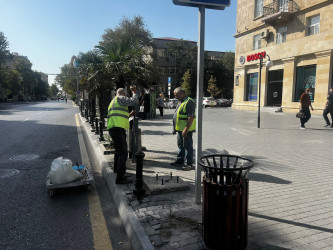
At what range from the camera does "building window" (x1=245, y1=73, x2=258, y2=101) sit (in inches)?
1096

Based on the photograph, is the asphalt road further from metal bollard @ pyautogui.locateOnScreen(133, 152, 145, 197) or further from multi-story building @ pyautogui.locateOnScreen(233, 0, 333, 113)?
multi-story building @ pyautogui.locateOnScreen(233, 0, 333, 113)

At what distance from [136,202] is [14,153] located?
5.43 meters

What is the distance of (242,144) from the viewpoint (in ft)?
27.7

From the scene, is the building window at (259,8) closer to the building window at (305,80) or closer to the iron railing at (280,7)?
the iron railing at (280,7)

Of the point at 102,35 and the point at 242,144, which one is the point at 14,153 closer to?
the point at 242,144

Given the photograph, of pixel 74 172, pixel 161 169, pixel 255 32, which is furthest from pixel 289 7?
pixel 74 172

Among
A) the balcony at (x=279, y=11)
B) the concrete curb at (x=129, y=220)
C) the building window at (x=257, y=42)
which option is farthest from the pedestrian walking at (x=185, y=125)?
the building window at (x=257, y=42)

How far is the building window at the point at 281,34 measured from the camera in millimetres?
24092

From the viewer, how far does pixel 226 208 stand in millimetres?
2393

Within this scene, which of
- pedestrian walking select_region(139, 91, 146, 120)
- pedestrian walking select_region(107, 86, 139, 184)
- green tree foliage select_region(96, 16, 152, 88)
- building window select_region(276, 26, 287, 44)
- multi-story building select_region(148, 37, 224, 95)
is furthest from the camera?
multi-story building select_region(148, 37, 224, 95)

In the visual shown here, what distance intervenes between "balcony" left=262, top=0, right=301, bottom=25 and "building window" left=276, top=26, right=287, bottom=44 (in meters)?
0.69

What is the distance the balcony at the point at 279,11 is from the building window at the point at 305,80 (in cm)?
482

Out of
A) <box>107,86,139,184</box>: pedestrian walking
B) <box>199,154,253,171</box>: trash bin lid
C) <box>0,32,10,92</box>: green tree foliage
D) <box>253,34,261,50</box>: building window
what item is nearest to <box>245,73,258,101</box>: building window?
<box>253,34,261,50</box>: building window

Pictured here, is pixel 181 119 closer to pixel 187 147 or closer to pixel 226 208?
pixel 187 147
